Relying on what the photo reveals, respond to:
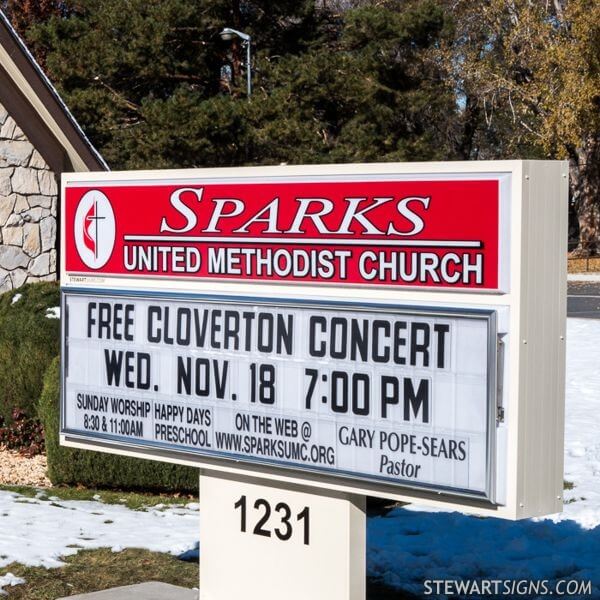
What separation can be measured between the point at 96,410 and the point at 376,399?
6.46 feet

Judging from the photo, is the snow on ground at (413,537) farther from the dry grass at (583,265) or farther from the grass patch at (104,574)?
the dry grass at (583,265)

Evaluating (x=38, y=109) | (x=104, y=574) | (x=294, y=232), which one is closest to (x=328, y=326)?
(x=294, y=232)

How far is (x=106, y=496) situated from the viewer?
9586 mm

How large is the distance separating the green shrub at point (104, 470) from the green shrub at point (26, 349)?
4.26ft

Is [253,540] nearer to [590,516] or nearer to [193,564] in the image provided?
[193,564]

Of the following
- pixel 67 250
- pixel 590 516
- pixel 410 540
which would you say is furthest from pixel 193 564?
pixel 590 516

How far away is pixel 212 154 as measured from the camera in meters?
35.2

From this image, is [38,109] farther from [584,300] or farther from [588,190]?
[588,190]

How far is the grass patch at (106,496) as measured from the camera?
30.7 feet

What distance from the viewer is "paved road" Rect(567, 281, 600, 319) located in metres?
22.9

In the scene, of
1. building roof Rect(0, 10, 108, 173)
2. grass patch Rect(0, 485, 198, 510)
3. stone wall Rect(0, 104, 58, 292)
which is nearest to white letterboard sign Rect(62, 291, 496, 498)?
grass patch Rect(0, 485, 198, 510)

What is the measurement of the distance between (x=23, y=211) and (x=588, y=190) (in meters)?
35.6

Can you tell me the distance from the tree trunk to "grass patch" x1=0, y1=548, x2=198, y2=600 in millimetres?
38474

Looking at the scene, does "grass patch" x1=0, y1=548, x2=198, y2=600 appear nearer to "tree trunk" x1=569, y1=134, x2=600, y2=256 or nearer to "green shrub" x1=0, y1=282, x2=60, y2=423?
"green shrub" x1=0, y1=282, x2=60, y2=423
